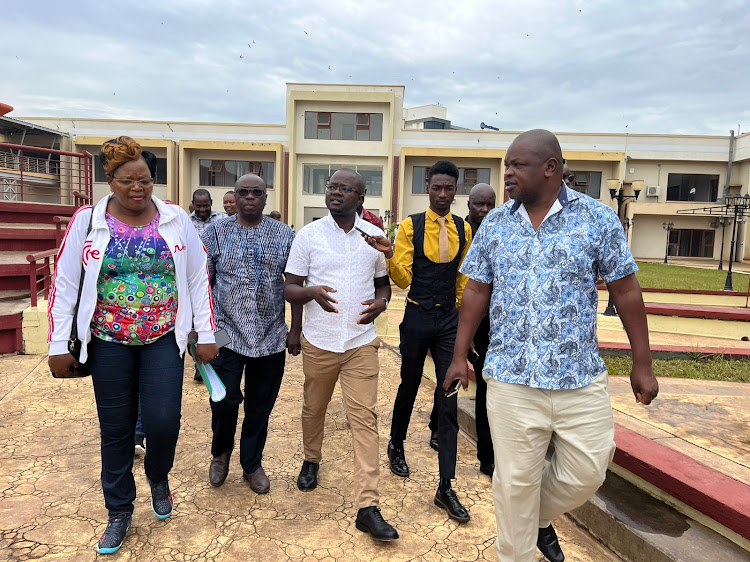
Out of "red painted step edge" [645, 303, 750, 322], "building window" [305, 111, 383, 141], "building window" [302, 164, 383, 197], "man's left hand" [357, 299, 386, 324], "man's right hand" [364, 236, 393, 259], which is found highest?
"building window" [305, 111, 383, 141]

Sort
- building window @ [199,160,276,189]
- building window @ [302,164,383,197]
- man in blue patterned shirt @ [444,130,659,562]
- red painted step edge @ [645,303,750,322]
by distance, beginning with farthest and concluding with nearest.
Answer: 1. building window @ [199,160,276,189]
2. building window @ [302,164,383,197]
3. red painted step edge @ [645,303,750,322]
4. man in blue patterned shirt @ [444,130,659,562]

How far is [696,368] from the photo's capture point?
6027 millimetres

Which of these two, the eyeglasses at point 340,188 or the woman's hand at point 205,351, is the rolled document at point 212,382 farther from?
the eyeglasses at point 340,188

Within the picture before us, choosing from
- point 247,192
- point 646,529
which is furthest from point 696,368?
point 247,192

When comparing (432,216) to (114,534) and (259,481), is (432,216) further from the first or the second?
(114,534)

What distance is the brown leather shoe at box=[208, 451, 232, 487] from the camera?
3.21 m

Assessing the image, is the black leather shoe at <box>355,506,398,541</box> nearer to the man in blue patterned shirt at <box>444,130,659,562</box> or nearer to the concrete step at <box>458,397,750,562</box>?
the man in blue patterned shirt at <box>444,130,659,562</box>

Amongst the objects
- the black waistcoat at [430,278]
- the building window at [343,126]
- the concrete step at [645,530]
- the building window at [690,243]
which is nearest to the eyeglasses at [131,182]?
the black waistcoat at [430,278]

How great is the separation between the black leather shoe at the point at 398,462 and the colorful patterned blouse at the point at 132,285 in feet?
5.83

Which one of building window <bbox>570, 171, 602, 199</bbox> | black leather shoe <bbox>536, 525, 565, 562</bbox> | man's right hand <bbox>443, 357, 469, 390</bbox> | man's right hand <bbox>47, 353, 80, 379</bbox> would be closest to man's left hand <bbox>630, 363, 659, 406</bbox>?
man's right hand <bbox>443, 357, 469, 390</bbox>

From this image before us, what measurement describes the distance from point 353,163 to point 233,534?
2908cm

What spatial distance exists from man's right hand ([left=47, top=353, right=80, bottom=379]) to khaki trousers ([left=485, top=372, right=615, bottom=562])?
1952mm

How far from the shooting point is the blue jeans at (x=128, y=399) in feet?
8.36

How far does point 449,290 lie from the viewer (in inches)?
127
